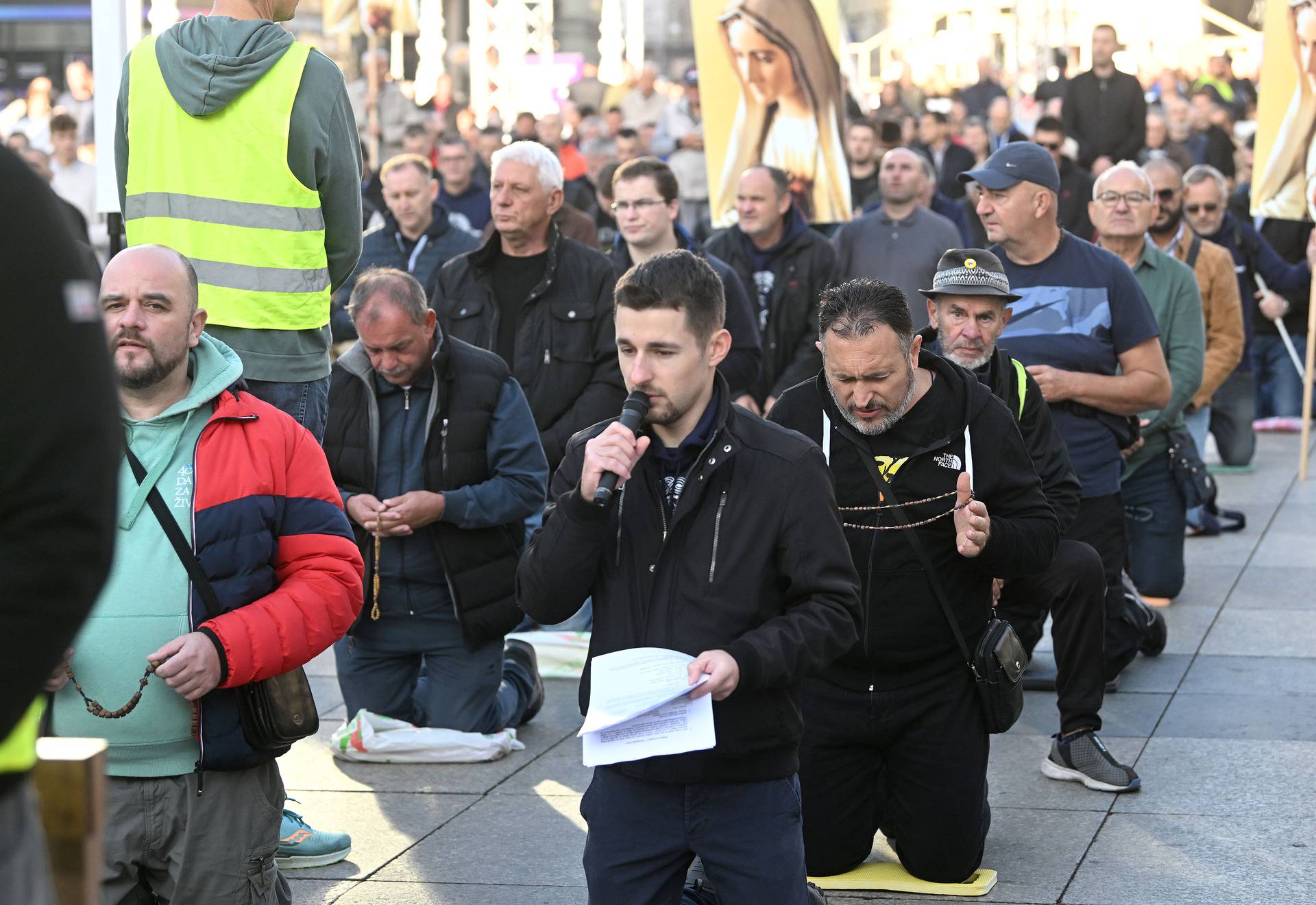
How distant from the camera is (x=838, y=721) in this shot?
17.9 ft

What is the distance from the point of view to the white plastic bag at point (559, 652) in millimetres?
8297

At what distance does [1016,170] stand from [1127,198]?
132 cm

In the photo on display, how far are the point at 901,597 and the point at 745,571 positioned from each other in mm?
1474

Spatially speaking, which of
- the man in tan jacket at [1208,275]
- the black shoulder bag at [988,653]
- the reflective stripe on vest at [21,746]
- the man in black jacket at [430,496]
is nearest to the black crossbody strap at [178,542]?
the black shoulder bag at [988,653]

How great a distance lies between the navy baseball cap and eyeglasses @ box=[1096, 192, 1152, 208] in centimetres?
107

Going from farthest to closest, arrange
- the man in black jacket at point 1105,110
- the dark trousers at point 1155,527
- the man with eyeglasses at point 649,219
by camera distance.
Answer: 1. the man in black jacket at point 1105,110
2. the man with eyeglasses at point 649,219
3. the dark trousers at point 1155,527

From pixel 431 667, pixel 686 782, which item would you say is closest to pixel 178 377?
pixel 686 782

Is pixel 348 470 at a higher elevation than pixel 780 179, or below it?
below

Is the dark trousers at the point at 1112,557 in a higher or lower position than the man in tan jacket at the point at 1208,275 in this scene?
lower

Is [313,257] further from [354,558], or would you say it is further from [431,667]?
[431,667]

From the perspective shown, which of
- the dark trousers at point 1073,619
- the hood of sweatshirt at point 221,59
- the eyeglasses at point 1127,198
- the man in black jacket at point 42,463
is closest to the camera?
the man in black jacket at point 42,463

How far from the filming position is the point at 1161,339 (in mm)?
8289

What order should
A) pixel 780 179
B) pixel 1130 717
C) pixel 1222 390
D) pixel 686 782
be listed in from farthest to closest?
pixel 1222 390
pixel 780 179
pixel 1130 717
pixel 686 782

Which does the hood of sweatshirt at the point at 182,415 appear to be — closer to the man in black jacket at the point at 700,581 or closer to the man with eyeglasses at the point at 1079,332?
the man in black jacket at the point at 700,581
